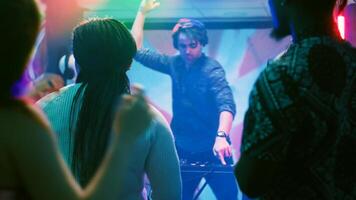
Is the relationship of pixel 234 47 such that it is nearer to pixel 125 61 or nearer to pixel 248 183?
pixel 125 61

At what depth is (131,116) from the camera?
44.3 inches

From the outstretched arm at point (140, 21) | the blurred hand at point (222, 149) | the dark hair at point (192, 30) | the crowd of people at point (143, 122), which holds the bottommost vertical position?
the blurred hand at point (222, 149)

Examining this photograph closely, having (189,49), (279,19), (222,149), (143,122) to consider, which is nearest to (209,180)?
(222,149)

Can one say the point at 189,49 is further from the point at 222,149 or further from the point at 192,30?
the point at 222,149

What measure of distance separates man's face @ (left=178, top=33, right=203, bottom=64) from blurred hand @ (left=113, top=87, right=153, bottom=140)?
393 centimetres

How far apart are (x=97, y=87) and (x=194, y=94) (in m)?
3.24

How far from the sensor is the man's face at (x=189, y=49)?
506cm

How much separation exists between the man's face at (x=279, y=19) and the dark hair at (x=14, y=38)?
0.67 metres

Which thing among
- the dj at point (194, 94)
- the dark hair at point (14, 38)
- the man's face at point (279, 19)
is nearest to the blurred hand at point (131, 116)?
the dark hair at point (14, 38)

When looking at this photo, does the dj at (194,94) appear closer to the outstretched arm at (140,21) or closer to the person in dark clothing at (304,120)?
the outstretched arm at (140,21)

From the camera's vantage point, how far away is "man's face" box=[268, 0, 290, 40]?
1.49 meters

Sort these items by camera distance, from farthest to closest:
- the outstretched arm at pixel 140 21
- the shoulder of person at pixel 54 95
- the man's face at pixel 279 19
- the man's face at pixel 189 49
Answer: the man's face at pixel 189 49, the outstretched arm at pixel 140 21, the shoulder of person at pixel 54 95, the man's face at pixel 279 19

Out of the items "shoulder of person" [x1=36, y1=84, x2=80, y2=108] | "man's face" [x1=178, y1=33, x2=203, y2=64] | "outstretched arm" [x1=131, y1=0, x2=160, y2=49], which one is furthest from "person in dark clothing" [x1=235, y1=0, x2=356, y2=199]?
"man's face" [x1=178, y1=33, x2=203, y2=64]

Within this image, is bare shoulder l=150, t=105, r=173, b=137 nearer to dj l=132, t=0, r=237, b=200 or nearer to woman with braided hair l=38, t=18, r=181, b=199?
woman with braided hair l=38, t=18, r=181, b=199
